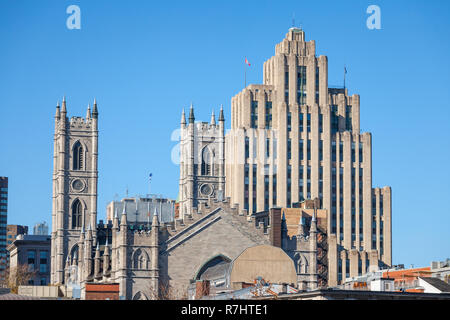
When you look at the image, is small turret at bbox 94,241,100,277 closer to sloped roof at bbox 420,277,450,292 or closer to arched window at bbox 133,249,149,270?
arched window at bbox 133,249,149,270

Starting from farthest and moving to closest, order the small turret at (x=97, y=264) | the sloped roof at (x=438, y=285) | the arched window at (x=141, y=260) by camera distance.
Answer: the small turret at (x=97, y=264) → the arched window at (x=141, y=260) → the sloped roof at (x=438, y=285)

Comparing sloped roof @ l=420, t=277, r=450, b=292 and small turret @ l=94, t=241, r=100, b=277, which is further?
small turret @ l=94, t=241, r=100, b=277

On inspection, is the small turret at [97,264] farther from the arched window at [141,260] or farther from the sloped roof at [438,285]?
the sloped roof at [438,285]

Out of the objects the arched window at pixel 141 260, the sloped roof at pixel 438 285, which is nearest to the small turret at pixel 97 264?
the arched window at pixel 141 260

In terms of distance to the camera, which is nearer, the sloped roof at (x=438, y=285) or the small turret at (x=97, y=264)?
the sloped roof at (x=438, y=285)

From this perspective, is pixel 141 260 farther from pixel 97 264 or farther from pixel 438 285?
pixel 438 285

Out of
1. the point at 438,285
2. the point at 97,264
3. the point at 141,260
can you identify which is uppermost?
the point at 97,264

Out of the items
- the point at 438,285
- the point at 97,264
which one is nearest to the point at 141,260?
the point at 97,264

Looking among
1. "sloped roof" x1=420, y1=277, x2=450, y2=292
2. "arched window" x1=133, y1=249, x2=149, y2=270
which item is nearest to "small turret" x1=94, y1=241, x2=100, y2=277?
"arched window" x1=133, y1=249, x2=149, y2=270

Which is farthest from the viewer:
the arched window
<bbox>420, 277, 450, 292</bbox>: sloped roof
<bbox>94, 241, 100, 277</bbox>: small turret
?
<bbox>94, 241, 100, 277</bbox>: small turret

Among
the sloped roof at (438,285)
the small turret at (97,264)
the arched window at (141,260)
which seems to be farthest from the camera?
the small turret at (97,264)

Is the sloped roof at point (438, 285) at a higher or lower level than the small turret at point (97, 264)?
lower
